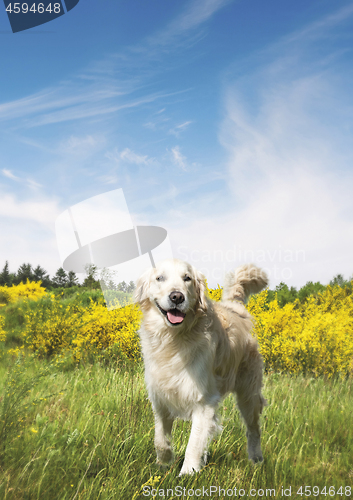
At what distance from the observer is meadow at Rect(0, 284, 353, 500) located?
2512 mm

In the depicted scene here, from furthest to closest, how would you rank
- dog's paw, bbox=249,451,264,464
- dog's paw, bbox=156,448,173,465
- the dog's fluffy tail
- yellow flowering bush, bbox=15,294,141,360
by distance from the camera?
yellow flowering bush, bbox=15,294,141,360 → the dog's fluffy tail → dog's paw, bbox=249,451,264,464 → dog's paw, bbox=156,448,173,465

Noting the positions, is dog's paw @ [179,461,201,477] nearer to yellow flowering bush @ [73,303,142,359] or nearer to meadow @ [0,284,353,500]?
meadow @ [0,284,353,500]

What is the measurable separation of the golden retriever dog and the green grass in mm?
222

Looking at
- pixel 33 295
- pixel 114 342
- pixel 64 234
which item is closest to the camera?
pixel 64 234

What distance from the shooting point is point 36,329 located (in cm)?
725

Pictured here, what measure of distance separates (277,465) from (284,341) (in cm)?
366

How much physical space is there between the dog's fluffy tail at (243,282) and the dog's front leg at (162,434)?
58.3 inches

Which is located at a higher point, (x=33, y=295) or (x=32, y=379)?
(x=33, y=295)

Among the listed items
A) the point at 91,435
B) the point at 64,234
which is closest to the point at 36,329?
the point at 64,234

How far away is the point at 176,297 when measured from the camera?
288cm

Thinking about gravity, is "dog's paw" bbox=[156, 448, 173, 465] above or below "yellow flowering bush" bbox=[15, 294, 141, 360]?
below

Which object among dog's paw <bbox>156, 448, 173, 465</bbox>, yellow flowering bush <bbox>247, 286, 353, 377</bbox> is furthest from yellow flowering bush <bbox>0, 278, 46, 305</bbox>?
dog's paw <bbox>156, 448, 173, 465</bbox>

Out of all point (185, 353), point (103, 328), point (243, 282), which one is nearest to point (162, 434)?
point (185, 353)

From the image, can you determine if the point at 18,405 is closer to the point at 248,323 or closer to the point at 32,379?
the point at 32,379
